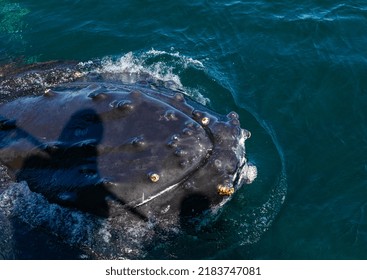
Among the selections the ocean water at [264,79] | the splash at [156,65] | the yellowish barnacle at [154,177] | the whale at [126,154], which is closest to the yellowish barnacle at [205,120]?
the whale at [126,154]

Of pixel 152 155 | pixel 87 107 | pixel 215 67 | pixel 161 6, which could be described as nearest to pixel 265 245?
pixel 152 155

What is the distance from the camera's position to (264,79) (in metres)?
16.3

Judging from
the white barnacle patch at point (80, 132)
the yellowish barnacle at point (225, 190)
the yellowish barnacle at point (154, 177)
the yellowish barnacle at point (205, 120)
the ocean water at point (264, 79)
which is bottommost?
the ocean water at point (264, 79)

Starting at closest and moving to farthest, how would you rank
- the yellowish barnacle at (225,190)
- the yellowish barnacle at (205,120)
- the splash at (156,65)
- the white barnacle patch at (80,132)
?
the yellowish barnacle at (225,190) → the white barnacle patch at (80,132) → the yellowish barnacle at (205,120) → the splash at (156,65)

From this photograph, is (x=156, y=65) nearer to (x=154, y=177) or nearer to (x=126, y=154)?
(x=126, y=154)

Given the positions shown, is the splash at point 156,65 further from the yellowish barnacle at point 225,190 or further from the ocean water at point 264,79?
the yellowish barnacle at point 225,190

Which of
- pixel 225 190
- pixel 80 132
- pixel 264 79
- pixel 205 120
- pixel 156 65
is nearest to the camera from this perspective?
pixel 225 190

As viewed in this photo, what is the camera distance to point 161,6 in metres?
19.8

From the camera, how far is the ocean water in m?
11.6

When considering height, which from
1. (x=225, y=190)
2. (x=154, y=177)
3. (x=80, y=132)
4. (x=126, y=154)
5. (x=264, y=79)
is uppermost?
(x=80, y=132)

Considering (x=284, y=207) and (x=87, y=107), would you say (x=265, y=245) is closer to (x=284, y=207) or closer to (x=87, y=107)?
(x=284, y=207)

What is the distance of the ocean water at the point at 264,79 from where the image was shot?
1156 cm

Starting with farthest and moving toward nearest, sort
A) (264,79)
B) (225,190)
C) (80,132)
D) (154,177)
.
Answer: (264,79) → (80,132) → (225,190) → (154,177)

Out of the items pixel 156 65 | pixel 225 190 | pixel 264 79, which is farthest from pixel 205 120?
pixel 156 65
